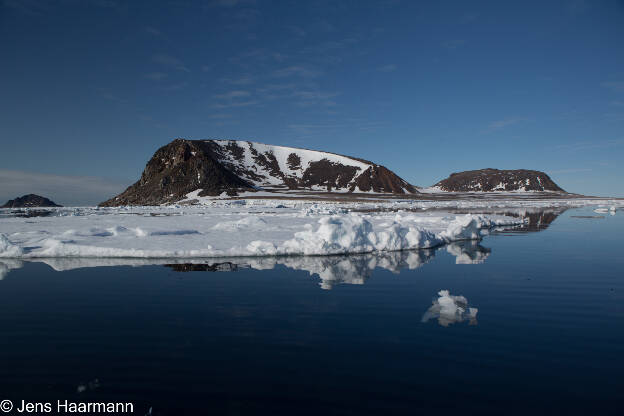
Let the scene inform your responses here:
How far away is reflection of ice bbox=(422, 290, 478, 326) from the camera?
828 cm

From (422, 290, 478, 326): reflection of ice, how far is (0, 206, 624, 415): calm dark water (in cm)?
7

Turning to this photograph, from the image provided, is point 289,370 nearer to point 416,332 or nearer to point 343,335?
point 343,335

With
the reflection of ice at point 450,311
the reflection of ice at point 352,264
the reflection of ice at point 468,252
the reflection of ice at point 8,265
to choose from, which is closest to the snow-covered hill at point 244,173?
the reflection of ice at point 8,265

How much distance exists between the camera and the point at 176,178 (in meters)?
109

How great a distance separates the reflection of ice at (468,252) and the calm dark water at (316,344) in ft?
9.96

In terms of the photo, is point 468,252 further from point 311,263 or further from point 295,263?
point 295,263

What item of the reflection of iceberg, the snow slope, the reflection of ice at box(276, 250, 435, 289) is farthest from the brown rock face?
the reflection of ice at box(276, 250, 435, 289)

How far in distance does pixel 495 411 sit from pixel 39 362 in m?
7.49

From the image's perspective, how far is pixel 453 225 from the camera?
23.1m

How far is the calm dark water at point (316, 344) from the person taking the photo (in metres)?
5.19

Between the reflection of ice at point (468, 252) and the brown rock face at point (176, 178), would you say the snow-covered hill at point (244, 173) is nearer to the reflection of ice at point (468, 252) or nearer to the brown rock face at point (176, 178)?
the brown rock face at point (176, 178)

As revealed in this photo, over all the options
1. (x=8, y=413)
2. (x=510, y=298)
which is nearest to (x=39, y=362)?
(x=8, y=413)

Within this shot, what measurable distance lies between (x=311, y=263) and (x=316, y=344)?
330 inches

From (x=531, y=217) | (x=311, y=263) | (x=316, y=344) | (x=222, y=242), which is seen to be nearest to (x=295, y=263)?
(x=311, y=263)
